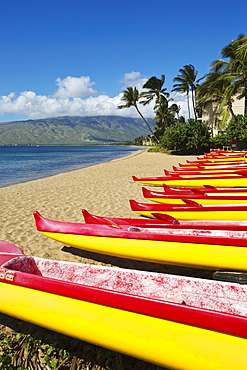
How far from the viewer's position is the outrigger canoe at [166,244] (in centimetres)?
284

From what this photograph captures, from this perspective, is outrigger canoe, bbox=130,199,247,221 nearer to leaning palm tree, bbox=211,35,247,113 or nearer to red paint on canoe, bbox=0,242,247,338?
red paint on canoe, bbox=0,242,247,338

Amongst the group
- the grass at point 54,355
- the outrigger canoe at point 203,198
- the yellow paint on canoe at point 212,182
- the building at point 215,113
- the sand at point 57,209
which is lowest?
the grass at point 54,355

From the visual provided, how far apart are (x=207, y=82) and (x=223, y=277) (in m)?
27.4

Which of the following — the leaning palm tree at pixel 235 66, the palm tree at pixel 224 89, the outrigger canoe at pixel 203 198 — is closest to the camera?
the outrigger canoe at pixel 203 198

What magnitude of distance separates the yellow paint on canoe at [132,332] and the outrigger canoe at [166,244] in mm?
1385

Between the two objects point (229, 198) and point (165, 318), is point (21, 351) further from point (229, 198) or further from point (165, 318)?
point (229, 198)

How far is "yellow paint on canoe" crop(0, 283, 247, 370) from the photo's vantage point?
154 centimetres

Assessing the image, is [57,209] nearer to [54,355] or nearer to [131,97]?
[54,355]

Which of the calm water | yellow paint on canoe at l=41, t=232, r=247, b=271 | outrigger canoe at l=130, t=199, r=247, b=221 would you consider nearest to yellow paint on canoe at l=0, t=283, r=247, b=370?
yellow paint on canoe at l=41, t=232, r=247, b=271

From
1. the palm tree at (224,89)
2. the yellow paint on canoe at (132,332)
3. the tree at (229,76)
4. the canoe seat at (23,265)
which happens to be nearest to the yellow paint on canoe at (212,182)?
the canoe seat at (23,265)

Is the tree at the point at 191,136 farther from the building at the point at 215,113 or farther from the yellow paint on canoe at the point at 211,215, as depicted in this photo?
the yellow paint on canoe at the point at 211,215

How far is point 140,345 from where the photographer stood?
1.73 m

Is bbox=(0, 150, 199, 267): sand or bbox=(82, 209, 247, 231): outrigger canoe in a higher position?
bbox=(82, 209, 247, 231): outrigger canoe

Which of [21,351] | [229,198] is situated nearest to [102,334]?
[21,351]
